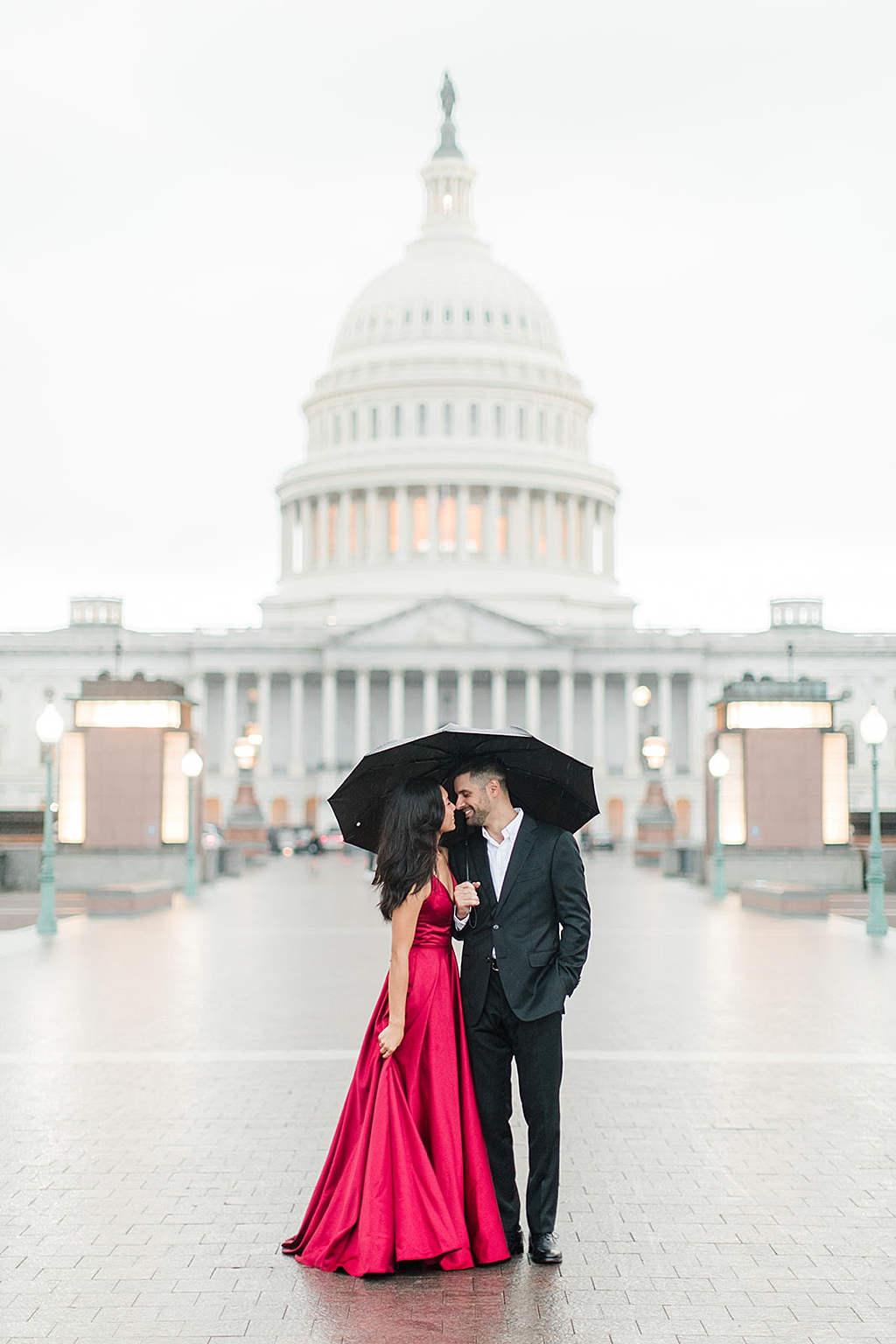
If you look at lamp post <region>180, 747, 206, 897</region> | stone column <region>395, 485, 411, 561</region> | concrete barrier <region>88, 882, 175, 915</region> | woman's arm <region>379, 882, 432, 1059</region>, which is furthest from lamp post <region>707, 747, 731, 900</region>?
stone column <region>395, 485, 411, 561</region>

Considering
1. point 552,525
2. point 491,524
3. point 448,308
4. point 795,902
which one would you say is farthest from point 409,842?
point 448,308

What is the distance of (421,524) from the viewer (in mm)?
124250

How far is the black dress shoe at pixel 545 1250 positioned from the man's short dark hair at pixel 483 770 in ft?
7.25

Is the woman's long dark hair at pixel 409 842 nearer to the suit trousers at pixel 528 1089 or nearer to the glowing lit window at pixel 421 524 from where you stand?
the suit trousers at pixel 528 1089

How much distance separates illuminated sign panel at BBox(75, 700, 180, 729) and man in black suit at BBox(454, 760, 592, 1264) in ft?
111

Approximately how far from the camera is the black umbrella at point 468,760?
838 centimetres

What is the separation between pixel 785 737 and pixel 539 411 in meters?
89.9

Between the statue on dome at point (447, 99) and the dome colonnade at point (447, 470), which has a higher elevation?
the statue on dome at point (447, 99)

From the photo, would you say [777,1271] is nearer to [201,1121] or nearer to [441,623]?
[201,1121]

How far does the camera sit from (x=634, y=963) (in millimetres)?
22688

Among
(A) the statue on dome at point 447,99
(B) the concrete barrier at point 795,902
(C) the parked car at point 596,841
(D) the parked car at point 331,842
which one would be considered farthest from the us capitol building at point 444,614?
(B) the concrete barrier at point 795,902

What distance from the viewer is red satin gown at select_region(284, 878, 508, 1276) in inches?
316

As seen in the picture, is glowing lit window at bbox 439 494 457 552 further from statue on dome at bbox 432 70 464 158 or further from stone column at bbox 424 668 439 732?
statue on dome at bbox 432 70 464 158

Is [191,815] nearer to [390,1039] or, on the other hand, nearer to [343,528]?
[390,1039]
